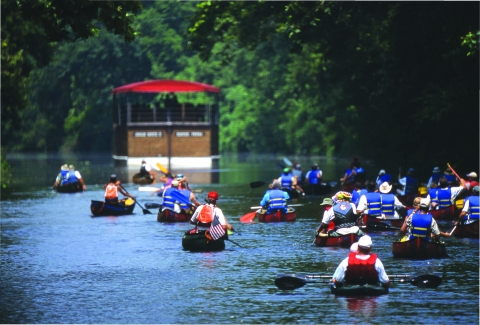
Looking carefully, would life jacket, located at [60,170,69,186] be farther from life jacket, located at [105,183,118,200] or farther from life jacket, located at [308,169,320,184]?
life jacket, located at [105,183,118,200]

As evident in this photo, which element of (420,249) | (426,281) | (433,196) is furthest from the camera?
(433,196)

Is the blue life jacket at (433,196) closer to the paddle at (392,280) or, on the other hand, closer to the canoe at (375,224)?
the canoe at (375,224)

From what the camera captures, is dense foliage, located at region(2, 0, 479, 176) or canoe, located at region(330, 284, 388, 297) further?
dense foliage, located at region(2, 0, 479, 176)

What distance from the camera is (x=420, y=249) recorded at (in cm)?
2631

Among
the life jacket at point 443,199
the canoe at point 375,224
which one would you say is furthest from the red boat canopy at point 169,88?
the canoe at point 375,224

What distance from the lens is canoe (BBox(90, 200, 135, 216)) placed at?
40188mm

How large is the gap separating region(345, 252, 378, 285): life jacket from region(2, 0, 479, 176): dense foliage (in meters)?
7.53

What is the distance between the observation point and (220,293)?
22.3 metres

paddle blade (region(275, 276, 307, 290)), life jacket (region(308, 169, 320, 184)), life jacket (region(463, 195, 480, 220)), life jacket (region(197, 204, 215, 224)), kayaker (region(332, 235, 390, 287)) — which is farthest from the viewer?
life jacket (region(308, 169, 320, 184))

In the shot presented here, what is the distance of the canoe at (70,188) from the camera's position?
178ft

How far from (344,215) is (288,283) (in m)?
5.74

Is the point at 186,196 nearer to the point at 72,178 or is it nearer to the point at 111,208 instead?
the point at 111,208

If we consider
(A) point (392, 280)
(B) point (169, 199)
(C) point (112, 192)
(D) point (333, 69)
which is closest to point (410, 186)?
(B) point (169, 199)

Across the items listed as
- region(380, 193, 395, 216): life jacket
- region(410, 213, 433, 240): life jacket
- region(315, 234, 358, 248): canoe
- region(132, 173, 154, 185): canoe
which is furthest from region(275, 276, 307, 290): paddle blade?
region(132, 173, 154, 185): canoe
